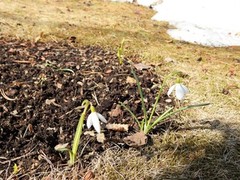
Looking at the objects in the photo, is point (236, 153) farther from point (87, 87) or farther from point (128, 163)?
point (87, 87)

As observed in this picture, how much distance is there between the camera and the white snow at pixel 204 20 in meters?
4.05

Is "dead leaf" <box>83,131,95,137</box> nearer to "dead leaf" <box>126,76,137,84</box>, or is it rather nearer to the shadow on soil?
the shadow on soil

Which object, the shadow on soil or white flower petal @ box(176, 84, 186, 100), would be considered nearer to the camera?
white flower petal @ box(176, 84, 186, 100)

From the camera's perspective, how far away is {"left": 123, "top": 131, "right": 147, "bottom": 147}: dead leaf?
191 centimetres

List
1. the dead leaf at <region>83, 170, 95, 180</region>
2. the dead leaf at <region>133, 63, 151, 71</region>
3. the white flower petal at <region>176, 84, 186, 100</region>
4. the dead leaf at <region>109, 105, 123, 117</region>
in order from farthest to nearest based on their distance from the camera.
Result: the dead leaf at <region>133, 63, 151, 71</region>, the dead leaf at <region>109, 105, 123, 117</region>, the dead leaf at <region>83, 170, 95, 180</region>, the white flower petal at <region>176, 84, 186, 100</region>

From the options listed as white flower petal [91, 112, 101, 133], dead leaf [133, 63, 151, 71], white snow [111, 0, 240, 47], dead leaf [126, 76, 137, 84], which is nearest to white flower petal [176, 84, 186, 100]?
white flower petal [91, 112, 101, 133]

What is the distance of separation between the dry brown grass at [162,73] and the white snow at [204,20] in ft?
0.66

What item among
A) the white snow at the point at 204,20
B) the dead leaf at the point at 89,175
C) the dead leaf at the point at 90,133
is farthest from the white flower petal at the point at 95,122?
the white snow at the point at 204,20

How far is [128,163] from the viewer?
1.81m

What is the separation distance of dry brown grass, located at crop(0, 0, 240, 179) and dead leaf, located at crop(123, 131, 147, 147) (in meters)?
0.04

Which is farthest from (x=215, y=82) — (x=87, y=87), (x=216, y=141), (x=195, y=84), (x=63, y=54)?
(x=63, y=54)

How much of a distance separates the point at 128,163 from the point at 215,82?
1218 mm

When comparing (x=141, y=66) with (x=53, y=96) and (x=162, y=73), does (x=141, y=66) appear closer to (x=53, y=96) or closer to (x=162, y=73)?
(x=162, y=73)

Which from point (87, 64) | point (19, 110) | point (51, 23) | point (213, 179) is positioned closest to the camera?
point (213, 179)
